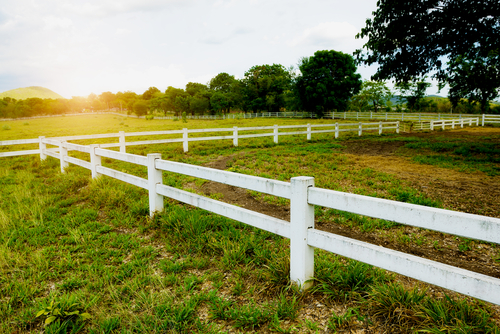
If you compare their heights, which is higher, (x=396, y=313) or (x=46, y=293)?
(x=396, y=313)

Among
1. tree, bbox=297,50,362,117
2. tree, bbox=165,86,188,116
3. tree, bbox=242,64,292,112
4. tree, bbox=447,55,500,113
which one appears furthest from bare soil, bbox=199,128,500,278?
tree, bbox=165,86,188,116

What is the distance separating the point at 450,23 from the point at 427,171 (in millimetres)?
7443

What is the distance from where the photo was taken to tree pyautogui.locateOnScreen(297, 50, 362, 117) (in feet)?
156

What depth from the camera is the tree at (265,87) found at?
6650cm

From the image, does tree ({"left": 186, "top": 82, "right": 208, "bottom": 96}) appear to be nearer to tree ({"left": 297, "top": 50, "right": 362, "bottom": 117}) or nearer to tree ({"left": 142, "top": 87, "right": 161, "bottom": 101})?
tree ({"left": 142, "top": 87, "right": 161, "bottom": 101})

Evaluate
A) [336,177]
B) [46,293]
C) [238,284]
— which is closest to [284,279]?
[238,284]

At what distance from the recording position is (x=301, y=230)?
2.79 meters

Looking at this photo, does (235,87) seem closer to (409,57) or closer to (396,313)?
(409,57)

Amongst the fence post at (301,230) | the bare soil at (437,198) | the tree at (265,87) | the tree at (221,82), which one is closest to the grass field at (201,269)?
the bare soil at (437,198)

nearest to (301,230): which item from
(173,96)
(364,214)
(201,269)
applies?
(364,214)

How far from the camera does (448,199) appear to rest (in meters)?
6.18

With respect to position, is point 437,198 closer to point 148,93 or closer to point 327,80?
point 327,80

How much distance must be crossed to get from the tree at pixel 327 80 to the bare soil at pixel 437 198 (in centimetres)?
3834

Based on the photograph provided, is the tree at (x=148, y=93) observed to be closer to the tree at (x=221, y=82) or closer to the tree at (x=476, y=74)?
the tree at (x=221, y=82)
